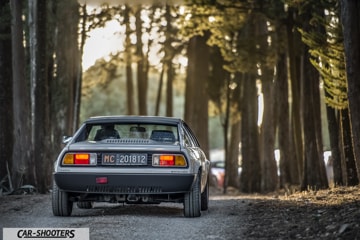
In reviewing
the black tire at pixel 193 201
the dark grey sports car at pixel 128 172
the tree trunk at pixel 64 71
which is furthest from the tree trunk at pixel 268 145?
the dark grey sports car at pixel 128 172

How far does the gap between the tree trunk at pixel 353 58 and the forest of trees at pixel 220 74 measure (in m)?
0.02

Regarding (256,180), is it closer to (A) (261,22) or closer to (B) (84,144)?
(A) (261,22)

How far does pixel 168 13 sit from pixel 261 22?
245 inches

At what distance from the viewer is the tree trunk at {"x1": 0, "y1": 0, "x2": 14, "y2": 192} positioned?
18031mm

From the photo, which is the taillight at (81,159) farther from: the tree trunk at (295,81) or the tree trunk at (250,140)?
the tree trunk at (250,140)

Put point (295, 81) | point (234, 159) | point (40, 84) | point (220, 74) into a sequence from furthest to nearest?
point (234, 159)
point (220, 74)
point (295, 81)
point (40, 84)

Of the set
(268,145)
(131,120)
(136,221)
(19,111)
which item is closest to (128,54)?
(268,145)

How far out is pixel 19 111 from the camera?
17.2 metres

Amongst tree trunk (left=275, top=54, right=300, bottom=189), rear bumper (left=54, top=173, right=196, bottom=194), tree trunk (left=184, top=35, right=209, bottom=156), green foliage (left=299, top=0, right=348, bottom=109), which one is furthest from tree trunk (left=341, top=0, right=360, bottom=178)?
tree trunk (left=184, top=35, right=209, bottom=156)

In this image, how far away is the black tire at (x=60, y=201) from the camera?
1057 cm

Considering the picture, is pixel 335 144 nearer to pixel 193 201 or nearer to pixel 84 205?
pixel 84 205

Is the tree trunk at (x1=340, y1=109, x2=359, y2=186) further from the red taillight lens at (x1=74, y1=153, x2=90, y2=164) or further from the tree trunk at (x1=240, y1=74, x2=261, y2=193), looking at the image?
the tree trunk at (x1=240, y1=74, x2=261, y2=193)

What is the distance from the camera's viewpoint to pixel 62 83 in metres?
24.6

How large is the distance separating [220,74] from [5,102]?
51.7 ft
